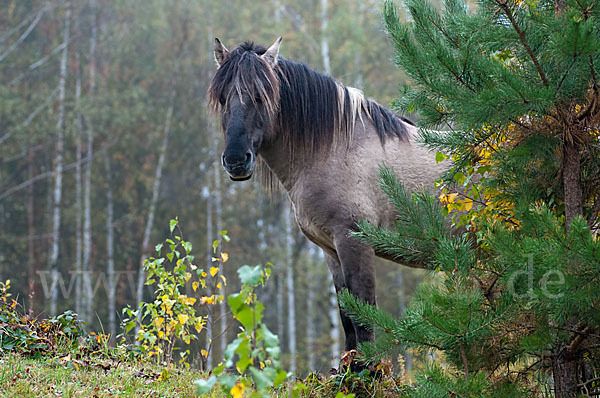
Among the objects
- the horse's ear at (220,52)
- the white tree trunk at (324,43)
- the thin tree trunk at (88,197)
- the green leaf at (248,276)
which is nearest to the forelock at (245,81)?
the horse's ear at (220,52)

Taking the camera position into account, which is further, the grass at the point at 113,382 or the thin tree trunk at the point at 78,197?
the thin tree trunk at the point at 78,197

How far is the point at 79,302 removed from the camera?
16.2 meters

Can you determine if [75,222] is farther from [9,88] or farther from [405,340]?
[405,340]

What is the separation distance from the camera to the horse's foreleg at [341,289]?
468 cm

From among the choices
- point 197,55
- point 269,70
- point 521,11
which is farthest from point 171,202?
point 521,11

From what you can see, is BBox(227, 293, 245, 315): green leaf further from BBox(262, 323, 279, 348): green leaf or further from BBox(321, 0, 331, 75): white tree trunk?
BBox(321, 0, 331, 75): white tree trunk

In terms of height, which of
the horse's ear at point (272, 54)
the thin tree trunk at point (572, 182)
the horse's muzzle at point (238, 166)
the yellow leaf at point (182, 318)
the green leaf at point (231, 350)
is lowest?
the green leaf at point (231, 350)

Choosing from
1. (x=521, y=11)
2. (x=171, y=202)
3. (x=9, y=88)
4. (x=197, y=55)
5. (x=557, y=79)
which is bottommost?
(x=557, y=79)

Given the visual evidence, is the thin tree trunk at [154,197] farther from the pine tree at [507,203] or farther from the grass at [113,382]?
the pine tree at [507,203]

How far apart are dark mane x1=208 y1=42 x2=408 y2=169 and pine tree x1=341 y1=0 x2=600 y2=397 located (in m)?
1.43

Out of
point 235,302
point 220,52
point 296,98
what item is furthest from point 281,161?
point 235,302

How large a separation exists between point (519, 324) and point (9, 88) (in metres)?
16.4

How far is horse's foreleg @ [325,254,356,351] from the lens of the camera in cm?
468

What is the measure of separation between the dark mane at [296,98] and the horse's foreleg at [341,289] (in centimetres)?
90
